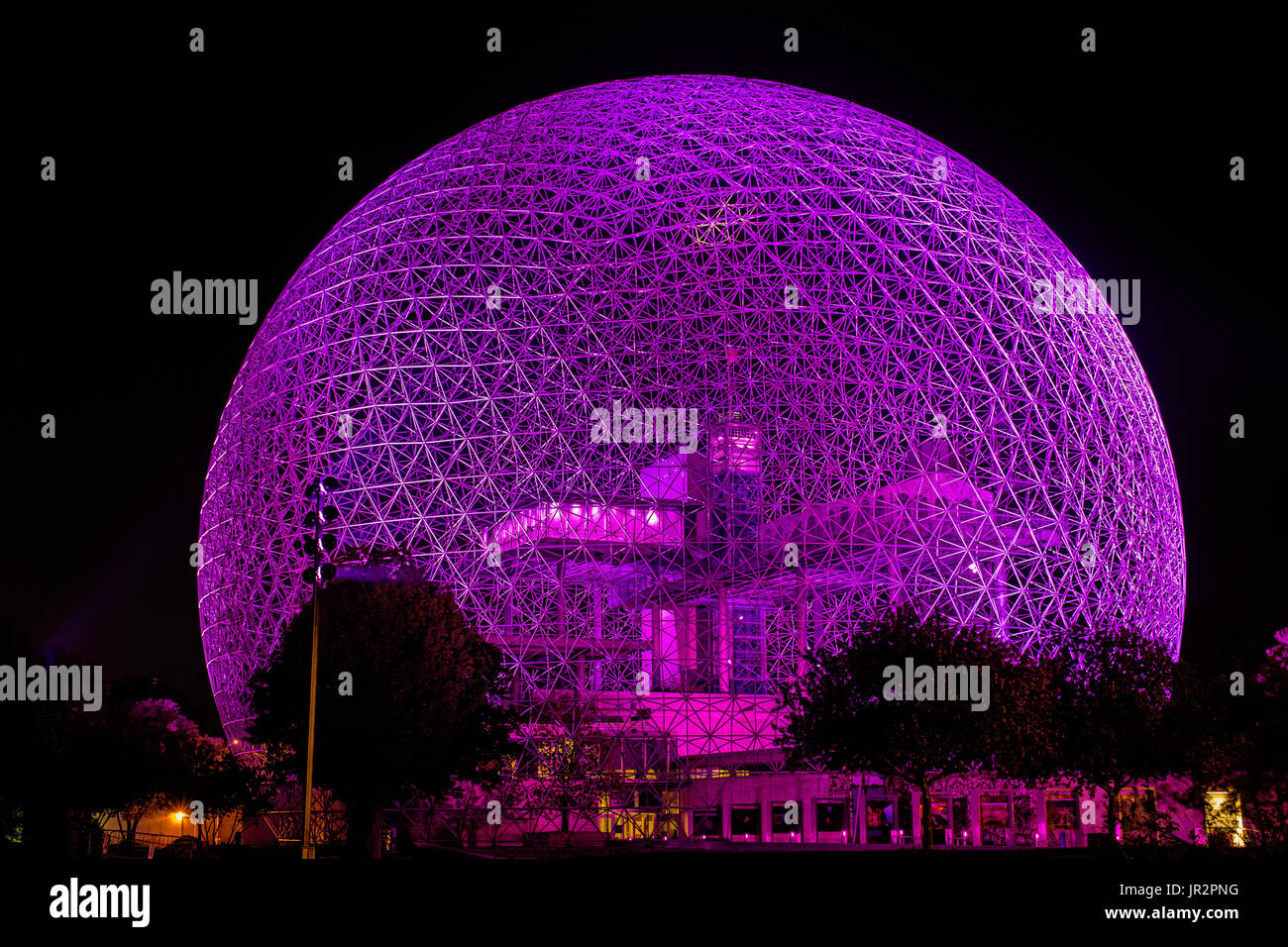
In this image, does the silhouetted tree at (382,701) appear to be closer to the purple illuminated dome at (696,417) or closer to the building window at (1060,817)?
the purple illuminated dome at (696,417)

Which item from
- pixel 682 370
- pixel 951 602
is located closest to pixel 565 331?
pixel 682 370

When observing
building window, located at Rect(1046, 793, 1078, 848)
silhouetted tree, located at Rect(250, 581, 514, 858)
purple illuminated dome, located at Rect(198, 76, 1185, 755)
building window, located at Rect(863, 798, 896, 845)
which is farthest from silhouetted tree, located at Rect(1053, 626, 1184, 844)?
silhouetted tree, located at Rect(250, 581, 514, 858)

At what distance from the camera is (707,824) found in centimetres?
4288

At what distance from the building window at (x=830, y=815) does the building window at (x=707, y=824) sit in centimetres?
317

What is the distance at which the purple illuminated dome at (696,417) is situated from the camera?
40938 mm

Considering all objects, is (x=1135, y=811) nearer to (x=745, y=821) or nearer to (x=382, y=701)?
(x=745, y=821)

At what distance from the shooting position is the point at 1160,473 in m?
47.8

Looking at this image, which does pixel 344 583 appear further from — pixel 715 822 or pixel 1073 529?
pixel 1073 529

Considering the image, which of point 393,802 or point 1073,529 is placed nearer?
point 393,802

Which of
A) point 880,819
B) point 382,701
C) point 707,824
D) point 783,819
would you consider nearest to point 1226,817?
point 880,819

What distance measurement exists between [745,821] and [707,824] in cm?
119

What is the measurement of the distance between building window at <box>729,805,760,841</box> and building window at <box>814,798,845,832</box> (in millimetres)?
1958

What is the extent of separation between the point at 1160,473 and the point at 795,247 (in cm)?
1565

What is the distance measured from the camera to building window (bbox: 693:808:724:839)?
140 ft
